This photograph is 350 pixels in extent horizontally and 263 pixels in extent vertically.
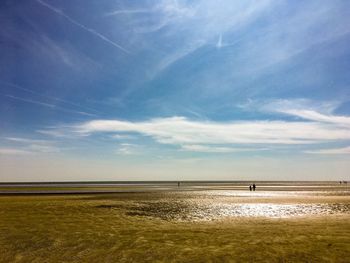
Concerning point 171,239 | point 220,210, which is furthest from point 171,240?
point 220,210

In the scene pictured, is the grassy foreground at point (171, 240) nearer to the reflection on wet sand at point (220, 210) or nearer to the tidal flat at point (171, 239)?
the tidal flat at point (171, 239)

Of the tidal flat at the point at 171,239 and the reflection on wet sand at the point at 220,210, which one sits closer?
the tidal flat at the point at 171,239

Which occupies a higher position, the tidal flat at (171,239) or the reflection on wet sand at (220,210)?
the reflection on wet sand at (220,210)

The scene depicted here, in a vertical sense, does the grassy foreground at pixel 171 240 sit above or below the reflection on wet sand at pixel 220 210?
below

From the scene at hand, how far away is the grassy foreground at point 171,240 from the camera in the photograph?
12.4m

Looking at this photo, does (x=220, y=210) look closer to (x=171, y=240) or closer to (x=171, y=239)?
(x=171, y=239)

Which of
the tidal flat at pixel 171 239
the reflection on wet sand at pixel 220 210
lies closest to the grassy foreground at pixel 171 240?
the tidal flat at pixel 171 239

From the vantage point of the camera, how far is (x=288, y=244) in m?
14.2

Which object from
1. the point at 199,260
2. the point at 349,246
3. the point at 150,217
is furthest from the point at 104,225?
the point at 349,246

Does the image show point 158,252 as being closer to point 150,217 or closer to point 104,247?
point 104,247

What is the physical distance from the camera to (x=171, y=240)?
15.4m

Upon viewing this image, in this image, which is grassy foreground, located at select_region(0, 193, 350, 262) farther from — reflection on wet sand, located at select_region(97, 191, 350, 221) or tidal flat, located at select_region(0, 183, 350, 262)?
reflection on wet sand, located at select_region(97, 191, 350, 221)

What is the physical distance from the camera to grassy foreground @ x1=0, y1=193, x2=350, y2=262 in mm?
12375

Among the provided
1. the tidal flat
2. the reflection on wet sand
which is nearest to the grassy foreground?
the tidal flat
